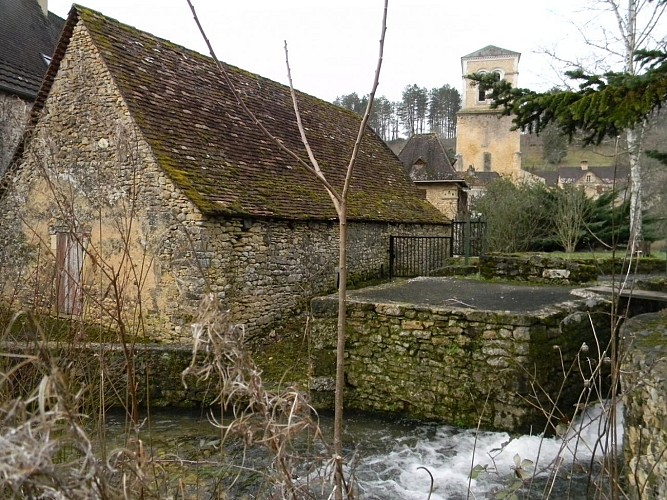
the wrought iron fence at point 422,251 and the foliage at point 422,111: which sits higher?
the foliage at point 422,111

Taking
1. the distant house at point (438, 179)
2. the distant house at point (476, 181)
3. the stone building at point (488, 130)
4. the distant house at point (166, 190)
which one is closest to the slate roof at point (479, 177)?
the distant house at point (476, 181)

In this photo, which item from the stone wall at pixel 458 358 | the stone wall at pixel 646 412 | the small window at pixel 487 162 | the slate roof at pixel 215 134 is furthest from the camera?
Result: the small window at pixel 487 162

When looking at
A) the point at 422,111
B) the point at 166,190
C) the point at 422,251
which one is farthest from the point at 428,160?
the point at 422,111

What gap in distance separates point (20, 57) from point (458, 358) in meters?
15.4

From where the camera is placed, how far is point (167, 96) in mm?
10430

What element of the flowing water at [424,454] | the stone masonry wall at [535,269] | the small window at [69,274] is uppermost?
the small window at [69,274]

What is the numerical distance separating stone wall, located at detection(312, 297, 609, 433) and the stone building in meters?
35.4

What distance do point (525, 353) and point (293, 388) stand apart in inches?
196

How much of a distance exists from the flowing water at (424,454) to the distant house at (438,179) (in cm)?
1818

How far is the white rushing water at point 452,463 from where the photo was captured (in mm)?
4898

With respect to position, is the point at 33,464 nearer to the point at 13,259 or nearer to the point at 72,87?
the point at 72,87

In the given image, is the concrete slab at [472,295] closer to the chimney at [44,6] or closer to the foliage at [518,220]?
the foliage at [518,220]

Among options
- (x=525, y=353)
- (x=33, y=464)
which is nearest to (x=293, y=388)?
(x=33, y=464)

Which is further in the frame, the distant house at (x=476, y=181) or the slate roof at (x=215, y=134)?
the distant house at (x=476, y=181)
